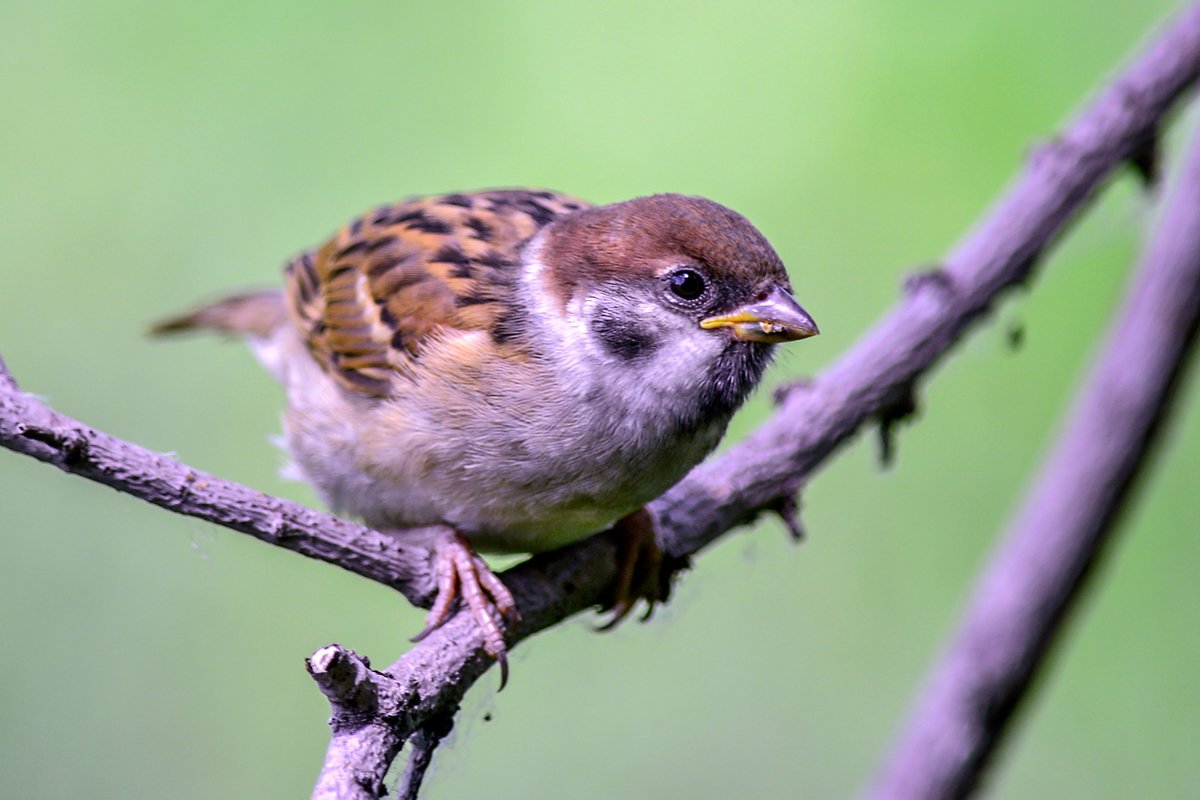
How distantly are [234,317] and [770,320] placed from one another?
215 cm

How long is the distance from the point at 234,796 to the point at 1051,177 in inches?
123

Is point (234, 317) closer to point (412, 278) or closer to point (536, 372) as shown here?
point (412, 278)

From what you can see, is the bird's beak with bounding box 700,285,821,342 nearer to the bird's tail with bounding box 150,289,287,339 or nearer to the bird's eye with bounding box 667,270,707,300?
the bird's eye with bounding box 667,270,707,300

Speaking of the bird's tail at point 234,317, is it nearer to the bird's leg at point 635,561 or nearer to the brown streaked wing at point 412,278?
the brown streaked wing at point 412,278

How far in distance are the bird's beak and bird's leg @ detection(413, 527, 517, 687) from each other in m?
0.69

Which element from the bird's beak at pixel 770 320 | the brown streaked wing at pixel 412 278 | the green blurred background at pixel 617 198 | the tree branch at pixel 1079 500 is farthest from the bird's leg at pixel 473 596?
the green blurred background at pixel 617 198

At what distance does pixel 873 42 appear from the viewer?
4.57 meters

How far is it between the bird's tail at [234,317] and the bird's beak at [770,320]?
1919mm

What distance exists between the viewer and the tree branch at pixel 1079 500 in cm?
304

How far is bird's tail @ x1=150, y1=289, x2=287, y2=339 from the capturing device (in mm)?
3607

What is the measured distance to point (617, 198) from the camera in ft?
14.3

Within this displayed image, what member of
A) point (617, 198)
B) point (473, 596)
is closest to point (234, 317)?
point (617, 198)

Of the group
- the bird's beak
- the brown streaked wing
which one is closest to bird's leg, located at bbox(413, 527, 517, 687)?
the brown streaked wing

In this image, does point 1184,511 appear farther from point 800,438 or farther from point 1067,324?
point 800,438
